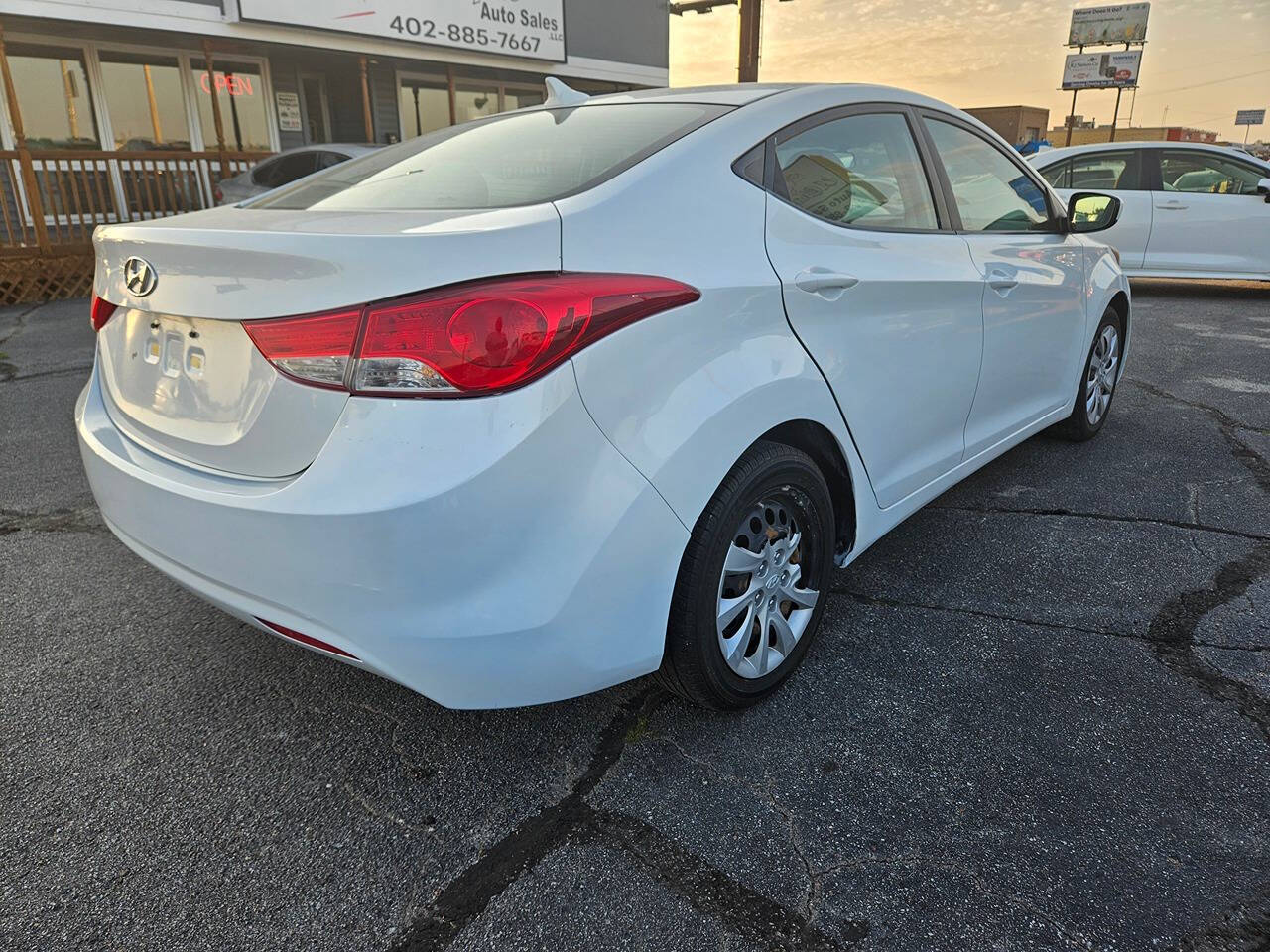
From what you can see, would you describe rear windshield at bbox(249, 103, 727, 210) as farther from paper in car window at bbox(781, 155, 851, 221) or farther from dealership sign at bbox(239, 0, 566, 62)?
dealership sign at bbox(239, 0, 566, 62)

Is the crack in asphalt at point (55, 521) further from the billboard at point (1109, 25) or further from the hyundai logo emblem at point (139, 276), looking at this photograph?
the billboard at point (1109, 25)

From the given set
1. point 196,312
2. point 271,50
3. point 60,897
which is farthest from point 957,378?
point 271,50

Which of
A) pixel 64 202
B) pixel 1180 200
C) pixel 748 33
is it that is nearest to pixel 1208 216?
pixel 1180 200

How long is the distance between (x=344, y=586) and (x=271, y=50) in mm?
14161

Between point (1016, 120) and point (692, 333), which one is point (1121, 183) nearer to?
point (692, 333)

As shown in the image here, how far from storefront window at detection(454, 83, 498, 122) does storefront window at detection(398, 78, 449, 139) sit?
266 millimetres

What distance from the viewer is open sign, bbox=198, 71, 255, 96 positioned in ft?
44.4

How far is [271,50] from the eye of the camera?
13273 mm

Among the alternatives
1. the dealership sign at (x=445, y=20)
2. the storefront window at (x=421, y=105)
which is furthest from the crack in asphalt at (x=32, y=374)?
the storefront window at (x=421, y=105)

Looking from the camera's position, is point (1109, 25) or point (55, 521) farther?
point (1109, 25)

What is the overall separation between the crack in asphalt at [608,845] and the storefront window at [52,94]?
14.1 metres

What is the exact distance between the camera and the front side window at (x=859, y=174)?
2.39 meters

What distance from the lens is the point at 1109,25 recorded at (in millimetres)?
54562

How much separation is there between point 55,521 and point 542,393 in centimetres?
300
